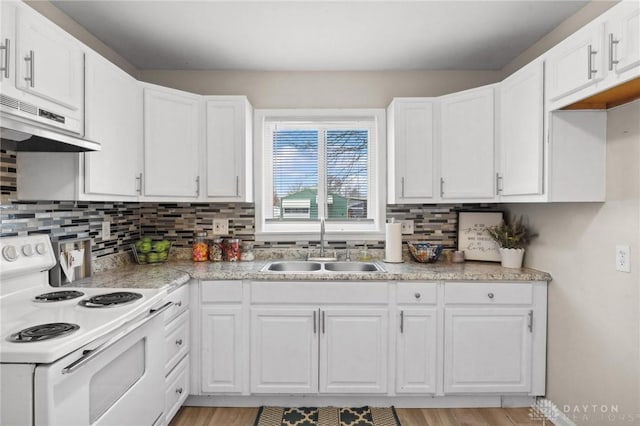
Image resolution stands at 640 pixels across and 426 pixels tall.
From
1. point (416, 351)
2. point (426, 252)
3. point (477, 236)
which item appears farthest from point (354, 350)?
point (477, 236)

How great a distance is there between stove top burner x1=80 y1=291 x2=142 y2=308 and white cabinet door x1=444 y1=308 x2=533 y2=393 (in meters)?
1.81

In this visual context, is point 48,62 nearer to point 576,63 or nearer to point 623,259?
point 576,63

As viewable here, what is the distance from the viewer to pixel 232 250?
2617mm

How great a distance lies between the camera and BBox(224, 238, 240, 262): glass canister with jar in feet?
8.55

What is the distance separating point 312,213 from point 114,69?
1.69 meters

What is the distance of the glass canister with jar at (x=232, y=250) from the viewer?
8.55ft

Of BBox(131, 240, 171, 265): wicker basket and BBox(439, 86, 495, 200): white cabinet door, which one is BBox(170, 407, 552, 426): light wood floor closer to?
BBox(131, 240, 171, 265): wicker basket

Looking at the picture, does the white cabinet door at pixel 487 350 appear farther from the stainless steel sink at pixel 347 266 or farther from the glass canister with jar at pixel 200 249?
the glass canister with jar at pixel 200 249

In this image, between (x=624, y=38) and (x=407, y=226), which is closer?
(x=624, y=38)

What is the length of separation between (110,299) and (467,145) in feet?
7.72

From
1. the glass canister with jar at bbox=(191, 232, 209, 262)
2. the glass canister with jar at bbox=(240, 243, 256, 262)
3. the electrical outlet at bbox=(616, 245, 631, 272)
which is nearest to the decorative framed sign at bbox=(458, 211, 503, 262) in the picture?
the electrical outlet at bbox=(616, 245, 631, 272)

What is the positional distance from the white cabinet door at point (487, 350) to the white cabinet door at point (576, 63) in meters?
1.33

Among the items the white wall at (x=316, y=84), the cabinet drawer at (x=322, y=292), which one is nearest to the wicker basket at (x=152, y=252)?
the cabinet drawer at (x=322, y=292)

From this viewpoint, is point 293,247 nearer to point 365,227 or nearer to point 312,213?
point 312,213
